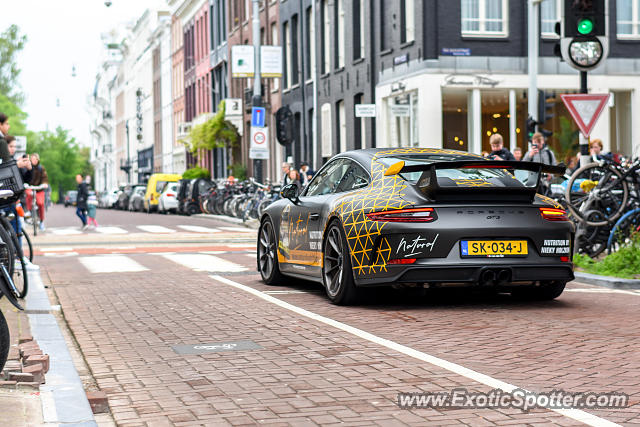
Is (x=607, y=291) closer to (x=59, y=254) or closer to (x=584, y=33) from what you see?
(x=584, y=33)

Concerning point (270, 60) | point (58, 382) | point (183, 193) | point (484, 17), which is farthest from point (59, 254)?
point (183, 193)

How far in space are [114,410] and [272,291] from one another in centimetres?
568

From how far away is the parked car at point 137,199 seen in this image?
5500 cm

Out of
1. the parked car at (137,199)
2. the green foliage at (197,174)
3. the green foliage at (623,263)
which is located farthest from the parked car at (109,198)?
the green foliage at (623,263)

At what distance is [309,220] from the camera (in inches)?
406

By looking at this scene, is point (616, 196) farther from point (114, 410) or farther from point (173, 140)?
point (173, 140)

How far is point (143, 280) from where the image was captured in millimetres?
12797

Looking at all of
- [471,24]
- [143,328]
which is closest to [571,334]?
[143,328]

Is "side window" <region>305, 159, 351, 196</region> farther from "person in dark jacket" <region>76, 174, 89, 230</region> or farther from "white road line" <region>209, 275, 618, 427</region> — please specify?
"person in dark jacket" <region>76, 174, 89, 230</region>

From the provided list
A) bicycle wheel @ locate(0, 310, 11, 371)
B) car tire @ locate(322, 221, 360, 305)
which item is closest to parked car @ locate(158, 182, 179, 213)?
car tire @ locate(322, 221, 360, 305)

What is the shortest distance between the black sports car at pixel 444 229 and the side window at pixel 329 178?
505 mm

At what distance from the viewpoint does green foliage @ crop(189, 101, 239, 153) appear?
181ft

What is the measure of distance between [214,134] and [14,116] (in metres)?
40.1

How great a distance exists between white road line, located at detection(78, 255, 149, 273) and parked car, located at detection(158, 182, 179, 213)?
2925 cm
